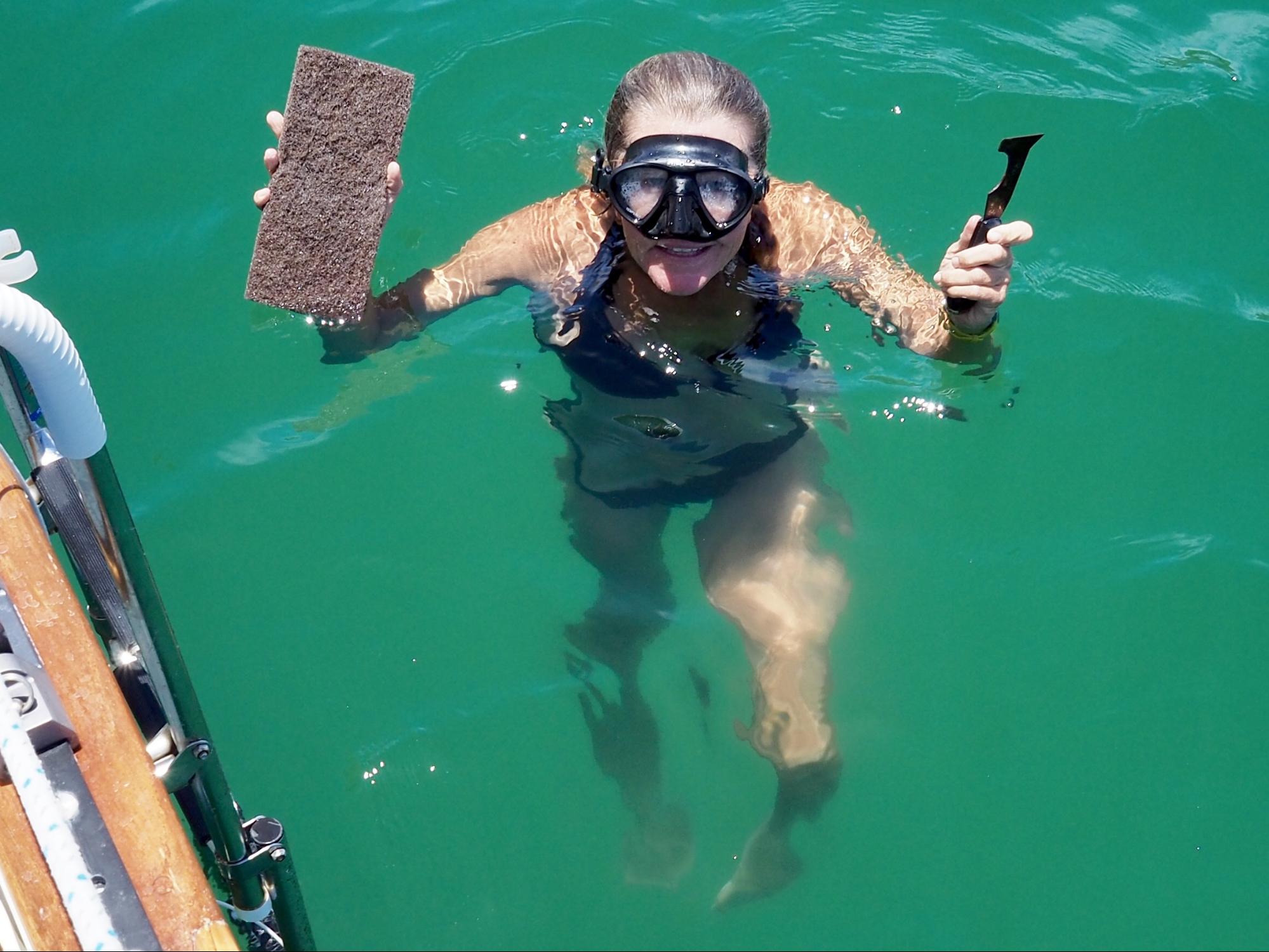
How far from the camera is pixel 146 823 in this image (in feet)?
7.45

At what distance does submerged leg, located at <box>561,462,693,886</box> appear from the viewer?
3977mm

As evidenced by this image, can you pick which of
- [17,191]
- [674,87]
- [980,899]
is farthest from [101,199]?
[980,899]

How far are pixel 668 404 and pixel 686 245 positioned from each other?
805 mm

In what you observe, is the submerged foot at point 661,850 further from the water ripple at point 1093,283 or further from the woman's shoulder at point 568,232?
the water ripple at point 1093,283

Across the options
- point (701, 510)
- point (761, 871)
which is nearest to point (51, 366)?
point (701, 510)

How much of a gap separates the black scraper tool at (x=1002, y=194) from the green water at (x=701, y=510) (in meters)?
1.19

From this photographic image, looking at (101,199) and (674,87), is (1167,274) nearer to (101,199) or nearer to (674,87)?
(674,87)

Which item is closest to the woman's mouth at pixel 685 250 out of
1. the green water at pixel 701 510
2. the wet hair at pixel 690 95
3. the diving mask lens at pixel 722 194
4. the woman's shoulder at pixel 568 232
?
the diving mask lens at pixel 722 194

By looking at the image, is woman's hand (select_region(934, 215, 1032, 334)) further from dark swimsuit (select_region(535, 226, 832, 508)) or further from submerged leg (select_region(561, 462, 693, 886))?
submerged leg (select_region(561, 462, 693, 886))

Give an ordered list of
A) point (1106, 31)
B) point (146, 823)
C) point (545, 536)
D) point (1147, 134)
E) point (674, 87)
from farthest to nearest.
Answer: point (1106, 31), point (1147, 134), point (545, 536), point (674, 87), point (146, 823)

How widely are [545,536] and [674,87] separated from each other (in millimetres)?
1748

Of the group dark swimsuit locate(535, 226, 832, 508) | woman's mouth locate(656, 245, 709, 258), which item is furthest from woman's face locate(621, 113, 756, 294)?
dark swimsuit locate(535, 226, 832, 508)

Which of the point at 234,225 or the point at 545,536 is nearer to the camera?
the point at 545,536

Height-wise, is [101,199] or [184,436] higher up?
[101,199]
